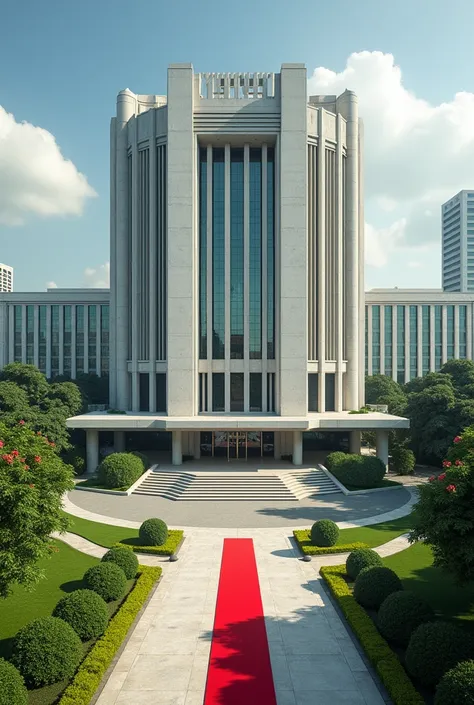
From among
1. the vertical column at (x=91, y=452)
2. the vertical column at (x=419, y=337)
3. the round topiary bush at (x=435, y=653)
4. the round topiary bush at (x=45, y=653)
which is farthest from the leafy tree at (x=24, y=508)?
the vertical column at (x=419, y=337)

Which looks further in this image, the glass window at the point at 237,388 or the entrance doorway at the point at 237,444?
the glass window at the point at 237,388

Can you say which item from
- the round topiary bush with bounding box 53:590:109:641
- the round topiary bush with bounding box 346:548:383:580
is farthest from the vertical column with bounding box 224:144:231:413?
the round topiary bush with bounding box 53:590:109:641

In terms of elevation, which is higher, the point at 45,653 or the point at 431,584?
the point at 45,653

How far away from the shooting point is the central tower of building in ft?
140

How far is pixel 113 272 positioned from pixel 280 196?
61.8 feet

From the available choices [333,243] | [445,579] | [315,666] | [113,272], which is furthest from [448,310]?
[315,666]

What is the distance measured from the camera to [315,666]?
14344 mm

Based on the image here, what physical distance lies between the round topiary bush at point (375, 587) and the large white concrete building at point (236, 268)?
2131cm

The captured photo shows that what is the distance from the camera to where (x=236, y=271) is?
44.7m

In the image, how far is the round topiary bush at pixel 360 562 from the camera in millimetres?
19812

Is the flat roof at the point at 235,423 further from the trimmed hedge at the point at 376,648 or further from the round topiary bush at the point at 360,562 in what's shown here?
the trimmed hedge at the point at 376,648

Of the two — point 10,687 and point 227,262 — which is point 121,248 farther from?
point 10,687

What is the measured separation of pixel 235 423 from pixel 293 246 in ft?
53.6

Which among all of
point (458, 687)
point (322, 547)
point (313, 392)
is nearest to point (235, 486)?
point (322, 547)
